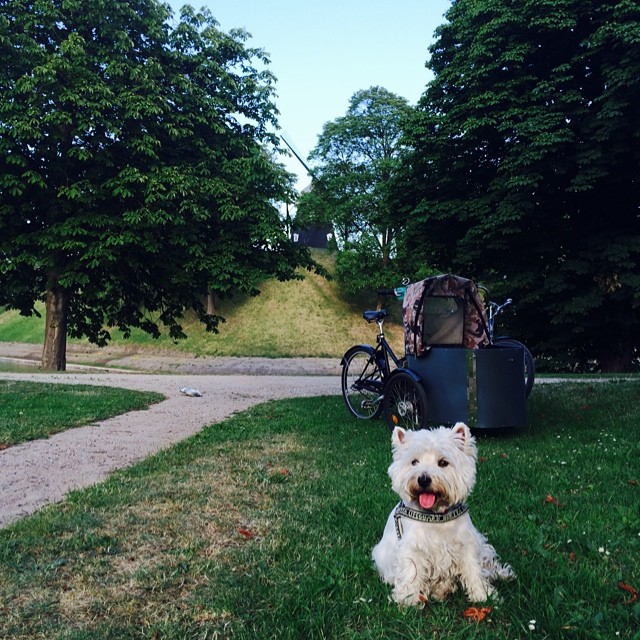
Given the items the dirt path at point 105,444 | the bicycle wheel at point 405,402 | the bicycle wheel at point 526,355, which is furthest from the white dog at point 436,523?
the bicycle wheel at point 526,355

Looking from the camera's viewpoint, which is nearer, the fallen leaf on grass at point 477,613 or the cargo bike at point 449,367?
the fallen leaf on grass at point 477,613

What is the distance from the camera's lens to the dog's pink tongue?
3.17m

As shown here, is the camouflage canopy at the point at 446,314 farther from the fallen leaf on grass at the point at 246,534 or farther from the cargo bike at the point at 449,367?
the fallen leaf on grass at the point at 246,534

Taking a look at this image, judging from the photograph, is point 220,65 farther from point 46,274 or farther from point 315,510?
point 315,510

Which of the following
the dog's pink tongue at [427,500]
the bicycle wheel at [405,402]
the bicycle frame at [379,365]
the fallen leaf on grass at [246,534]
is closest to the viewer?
the dog's pink tongue at [427,500]

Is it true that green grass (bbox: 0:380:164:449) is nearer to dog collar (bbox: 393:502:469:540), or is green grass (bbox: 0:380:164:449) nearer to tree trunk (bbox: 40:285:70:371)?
tree trunk (bbox: 40:285:70:371)

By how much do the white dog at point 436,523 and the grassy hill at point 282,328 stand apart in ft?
100

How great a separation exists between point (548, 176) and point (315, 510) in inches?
520

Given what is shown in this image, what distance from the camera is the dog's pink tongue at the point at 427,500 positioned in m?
3.17

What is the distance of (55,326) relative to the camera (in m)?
20.8

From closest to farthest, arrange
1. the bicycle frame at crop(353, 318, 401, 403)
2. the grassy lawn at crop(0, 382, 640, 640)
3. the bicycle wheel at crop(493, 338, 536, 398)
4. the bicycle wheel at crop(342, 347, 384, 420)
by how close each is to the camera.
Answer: the grassy lawn at crop(0, 382, 640, 640), the bicycle wheel at crop(493, 338, 536, 398), the bicycle frame at crop(353, 318, 401, 403), the bicycle wheel at crop(342, 347, 384, 420)

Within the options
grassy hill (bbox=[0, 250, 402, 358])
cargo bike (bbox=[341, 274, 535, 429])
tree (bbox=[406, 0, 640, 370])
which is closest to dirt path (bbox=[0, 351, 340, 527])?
cargo bike (bbox=[341, 274, 535, 429])

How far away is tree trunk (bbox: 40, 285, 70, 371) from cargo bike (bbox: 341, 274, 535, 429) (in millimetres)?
14859

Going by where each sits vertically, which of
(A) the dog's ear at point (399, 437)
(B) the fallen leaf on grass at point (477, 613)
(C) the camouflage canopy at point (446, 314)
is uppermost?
(C) the camouflage canopy at point (446, 314)
